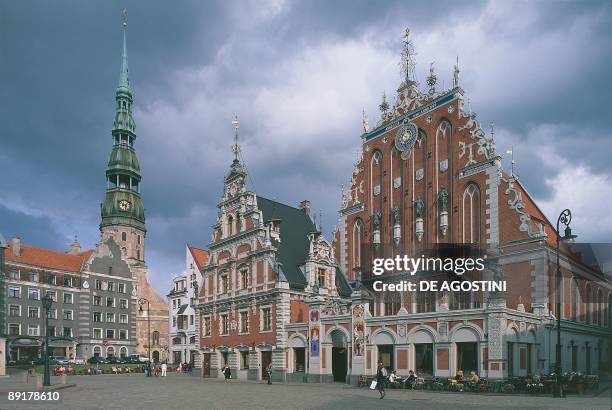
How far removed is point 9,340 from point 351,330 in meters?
51.3

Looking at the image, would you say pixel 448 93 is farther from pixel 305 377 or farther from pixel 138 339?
pixel 138 339

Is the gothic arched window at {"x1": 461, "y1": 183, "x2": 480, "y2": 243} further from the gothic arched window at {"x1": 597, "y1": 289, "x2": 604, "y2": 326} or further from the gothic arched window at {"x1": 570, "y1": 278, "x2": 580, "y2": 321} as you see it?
the gothic arched window at {"x1": 597, "y1": 289, "x2": 604, "y2": 326}

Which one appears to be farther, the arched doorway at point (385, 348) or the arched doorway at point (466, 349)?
the arched doorway at point (385, 348)

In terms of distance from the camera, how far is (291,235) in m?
50.0

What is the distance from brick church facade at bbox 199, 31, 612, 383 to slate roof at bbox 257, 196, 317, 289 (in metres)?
0.14

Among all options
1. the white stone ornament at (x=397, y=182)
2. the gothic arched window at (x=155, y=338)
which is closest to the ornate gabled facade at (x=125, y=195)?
the gothic arched window at (x=155, y=338)

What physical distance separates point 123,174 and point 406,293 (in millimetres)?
79132

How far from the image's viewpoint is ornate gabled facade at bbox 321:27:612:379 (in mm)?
31953

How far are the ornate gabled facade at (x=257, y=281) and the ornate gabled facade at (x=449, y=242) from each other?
3.06m

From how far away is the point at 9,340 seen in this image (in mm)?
70750

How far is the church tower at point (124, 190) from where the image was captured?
106562mm

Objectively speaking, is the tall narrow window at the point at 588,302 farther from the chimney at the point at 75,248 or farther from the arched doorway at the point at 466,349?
the chimney at the point at 75,248

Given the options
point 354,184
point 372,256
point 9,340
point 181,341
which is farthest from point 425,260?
point 9,340

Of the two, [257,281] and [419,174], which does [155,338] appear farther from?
[419,174]
